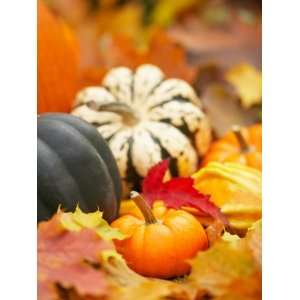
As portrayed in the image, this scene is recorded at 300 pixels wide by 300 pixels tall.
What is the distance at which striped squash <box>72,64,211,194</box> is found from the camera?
61.4 inches

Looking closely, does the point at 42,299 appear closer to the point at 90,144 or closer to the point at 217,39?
the point at 90,144

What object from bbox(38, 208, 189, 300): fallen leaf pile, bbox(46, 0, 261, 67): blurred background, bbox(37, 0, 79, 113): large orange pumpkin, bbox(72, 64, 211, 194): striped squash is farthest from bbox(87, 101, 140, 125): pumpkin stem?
bbox(46, 0, 261, 67): blurred background

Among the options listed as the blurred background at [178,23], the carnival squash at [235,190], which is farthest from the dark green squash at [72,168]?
the blurred background at [178,23]

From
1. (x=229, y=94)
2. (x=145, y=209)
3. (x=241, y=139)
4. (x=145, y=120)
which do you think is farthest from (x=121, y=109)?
(x=229, y=94)

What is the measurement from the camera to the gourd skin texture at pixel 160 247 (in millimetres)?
1188

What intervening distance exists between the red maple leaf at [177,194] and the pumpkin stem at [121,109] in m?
0.24

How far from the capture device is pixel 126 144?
1564 millimetres

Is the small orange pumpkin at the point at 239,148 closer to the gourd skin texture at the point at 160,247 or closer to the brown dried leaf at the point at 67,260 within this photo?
the gourd skin texture at the point at 160,247

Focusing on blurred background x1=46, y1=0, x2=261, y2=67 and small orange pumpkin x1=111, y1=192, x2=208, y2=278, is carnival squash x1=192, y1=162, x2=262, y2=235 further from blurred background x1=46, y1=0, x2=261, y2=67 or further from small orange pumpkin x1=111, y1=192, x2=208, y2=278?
blurred background x1=46, y1=0, x2=261, y2=67

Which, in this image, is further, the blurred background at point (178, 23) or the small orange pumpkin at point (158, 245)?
the blurred background at point (178, 23)

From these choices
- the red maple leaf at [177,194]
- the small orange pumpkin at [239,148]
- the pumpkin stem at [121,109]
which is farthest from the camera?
the small orange pumpkin at [239,148]

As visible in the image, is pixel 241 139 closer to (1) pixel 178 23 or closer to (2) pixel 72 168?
(2) pixel 72 168

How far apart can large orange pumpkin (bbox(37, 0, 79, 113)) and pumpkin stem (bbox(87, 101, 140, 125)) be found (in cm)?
17
